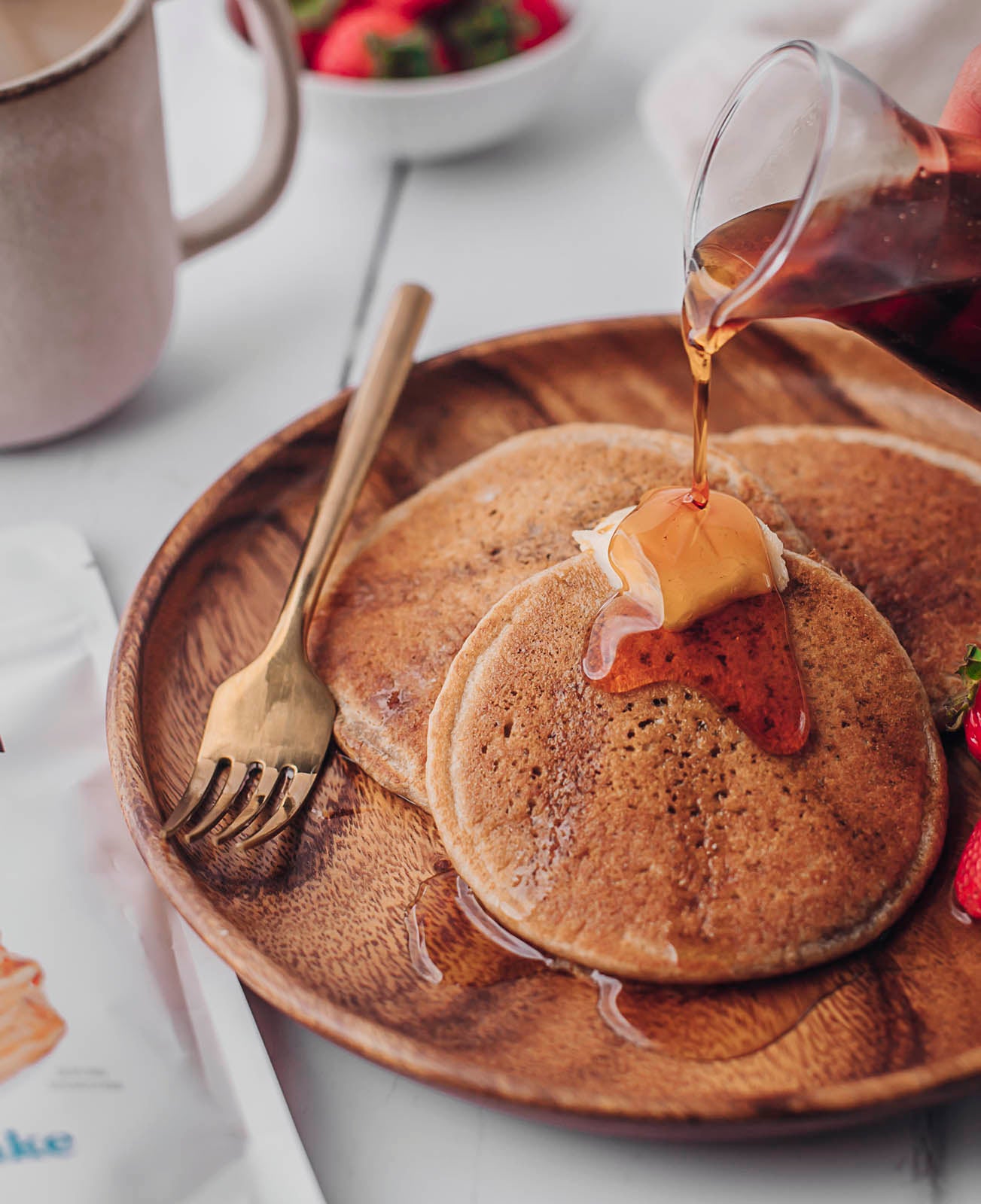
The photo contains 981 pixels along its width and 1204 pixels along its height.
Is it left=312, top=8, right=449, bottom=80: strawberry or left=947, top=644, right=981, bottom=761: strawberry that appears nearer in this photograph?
left=947, top=644, right=981, bottom=761: strawberry

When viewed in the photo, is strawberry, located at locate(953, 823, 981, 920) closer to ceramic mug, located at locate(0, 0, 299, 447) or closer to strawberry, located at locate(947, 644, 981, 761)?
strawberry, located at locate(947, 644, 981, 761)

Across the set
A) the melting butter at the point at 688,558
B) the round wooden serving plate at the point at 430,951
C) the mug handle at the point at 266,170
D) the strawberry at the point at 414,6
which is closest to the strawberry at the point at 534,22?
the strawberry at the point at 414,6

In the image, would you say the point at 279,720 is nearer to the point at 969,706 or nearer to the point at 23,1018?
the point at 23,1018

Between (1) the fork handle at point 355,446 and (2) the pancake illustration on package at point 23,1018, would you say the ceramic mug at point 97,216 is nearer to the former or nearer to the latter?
(1) the fork handle at point 355,446

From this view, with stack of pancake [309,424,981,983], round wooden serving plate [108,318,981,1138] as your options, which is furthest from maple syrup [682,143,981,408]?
round wooden serving plate [108,318,981,1138]

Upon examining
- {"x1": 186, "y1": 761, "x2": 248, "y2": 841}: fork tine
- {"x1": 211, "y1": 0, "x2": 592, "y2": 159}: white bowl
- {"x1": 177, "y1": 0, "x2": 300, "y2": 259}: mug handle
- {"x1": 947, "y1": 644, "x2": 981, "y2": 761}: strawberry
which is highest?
{"x1": 177, "y1": 0, "x2": 300, "y2": 259}: mug handle

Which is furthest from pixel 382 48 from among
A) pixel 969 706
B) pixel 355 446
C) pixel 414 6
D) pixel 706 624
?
pixel 969 706
